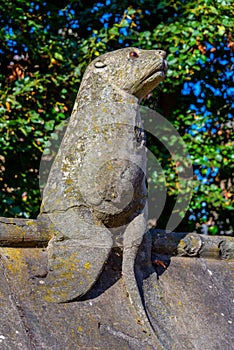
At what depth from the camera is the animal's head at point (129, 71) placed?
301 centimetres

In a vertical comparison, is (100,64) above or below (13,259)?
above

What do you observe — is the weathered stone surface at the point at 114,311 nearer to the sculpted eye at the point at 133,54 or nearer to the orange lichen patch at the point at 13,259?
the orange lichen patch at the point at 13,259

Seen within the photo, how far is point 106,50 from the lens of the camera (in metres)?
6.18

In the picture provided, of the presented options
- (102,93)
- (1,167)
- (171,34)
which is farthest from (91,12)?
(102,93)

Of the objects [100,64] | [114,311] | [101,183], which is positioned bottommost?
[114,311]

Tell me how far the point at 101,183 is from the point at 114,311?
60 cm

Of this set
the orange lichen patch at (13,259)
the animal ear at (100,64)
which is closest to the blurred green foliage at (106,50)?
the animal ear at (100,64)

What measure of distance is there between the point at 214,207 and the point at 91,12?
260 centimetres

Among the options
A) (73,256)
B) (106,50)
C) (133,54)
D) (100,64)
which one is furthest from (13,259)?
(106,50)

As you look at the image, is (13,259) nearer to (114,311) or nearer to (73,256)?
(73,256)

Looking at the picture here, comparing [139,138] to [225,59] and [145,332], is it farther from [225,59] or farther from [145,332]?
[225,59]

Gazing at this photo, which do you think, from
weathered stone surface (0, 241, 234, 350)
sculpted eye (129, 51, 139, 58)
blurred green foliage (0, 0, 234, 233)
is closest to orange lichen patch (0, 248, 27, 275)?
weathered stone surface (0, 241, 234, 350)

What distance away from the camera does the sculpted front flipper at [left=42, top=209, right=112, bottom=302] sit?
2.49m

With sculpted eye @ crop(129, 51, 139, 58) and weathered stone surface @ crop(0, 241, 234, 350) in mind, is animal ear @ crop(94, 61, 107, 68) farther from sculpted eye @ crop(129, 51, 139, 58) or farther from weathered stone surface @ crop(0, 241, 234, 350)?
weathered stone surface @ crop(0, 241, 234, 350)
